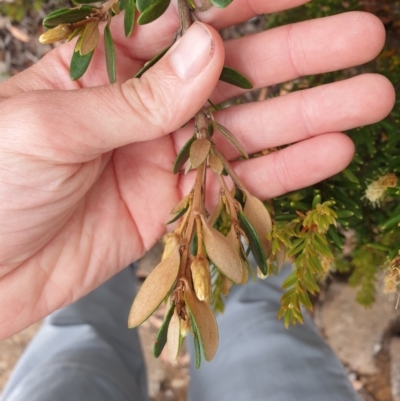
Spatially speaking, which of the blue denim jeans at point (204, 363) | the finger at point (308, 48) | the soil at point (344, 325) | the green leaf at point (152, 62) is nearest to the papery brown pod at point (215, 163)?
the green leaf at point (152, 62)

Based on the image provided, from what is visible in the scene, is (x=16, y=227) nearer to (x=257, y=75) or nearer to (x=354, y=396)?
(x=257, y=75)

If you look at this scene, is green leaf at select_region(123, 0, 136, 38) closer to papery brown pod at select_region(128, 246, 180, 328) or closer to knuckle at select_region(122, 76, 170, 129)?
knuckle at select_region(122, 76, 170, 129)

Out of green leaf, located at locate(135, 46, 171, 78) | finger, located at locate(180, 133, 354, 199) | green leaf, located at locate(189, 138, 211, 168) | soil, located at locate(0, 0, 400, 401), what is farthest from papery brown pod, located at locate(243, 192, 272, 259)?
soil, located at locate(0, 0, 400, 401)

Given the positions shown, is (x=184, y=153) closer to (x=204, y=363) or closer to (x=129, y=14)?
(x=129, y=14)

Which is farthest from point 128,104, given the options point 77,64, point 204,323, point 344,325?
point 344,325

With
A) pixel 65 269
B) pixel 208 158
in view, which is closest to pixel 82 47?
pixel 208 158

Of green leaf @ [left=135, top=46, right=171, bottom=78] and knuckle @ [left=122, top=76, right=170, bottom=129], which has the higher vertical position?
green leaf @ [left=135, top=46, right=171, bottom=78]
